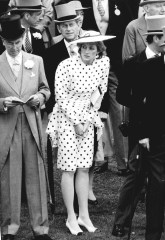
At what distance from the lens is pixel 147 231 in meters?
7.42

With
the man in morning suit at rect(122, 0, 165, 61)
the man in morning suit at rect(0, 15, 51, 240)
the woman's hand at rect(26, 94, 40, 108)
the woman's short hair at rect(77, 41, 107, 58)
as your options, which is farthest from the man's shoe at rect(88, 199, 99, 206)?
the woman's hand at rect(26, 94, 40, 108)

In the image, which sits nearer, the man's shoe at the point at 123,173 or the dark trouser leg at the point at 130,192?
the dark trouser leg at the point at 130,192

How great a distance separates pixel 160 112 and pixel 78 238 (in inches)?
62.8

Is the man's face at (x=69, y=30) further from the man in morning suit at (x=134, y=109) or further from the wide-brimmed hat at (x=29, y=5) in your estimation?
the man in morning suit at (x=134, y=109)

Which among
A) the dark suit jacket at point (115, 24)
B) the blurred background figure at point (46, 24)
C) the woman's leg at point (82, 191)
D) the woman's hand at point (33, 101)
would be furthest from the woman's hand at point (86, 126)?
the blurred background figure at point (46, 24)

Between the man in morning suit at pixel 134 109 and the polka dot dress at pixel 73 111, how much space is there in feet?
1.69

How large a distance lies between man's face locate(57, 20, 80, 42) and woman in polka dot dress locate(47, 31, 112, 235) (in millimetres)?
539

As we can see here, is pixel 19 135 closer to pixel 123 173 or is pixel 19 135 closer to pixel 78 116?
pixel 78 116

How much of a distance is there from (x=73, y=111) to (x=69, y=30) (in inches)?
44.9

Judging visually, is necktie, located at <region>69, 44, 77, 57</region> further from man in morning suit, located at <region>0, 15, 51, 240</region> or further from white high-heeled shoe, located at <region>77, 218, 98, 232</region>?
white high-heeled shoe, located at <region>77, 218, 98, 232</region>

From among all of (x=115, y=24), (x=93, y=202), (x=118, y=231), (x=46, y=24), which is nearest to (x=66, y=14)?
(x=115, y=24)

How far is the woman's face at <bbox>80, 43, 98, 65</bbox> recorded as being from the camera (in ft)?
26.8

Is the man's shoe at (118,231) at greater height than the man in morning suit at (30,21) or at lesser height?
lesser

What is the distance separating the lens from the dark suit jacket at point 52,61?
28.7 feet
